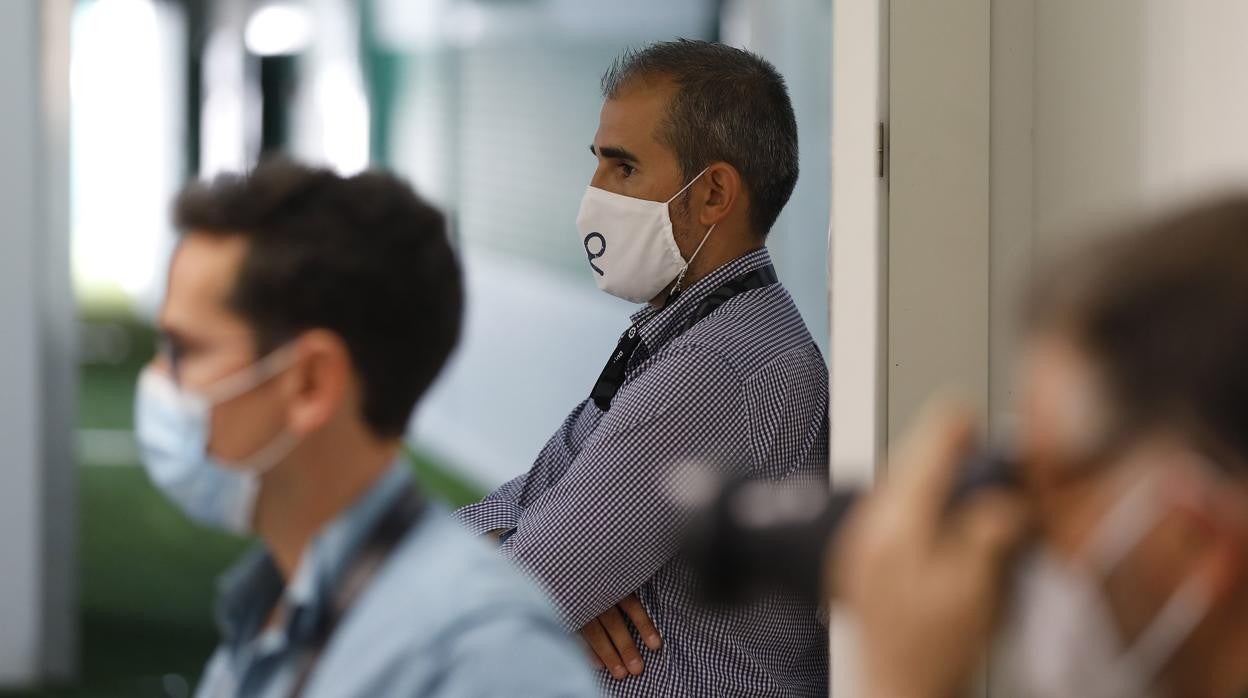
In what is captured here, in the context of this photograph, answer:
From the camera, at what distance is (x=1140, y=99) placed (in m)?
1.85

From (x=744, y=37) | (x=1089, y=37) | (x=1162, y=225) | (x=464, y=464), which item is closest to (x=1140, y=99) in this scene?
(x=1089, y=37)

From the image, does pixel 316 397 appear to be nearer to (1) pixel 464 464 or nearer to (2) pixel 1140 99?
(2) pixel 1140 99

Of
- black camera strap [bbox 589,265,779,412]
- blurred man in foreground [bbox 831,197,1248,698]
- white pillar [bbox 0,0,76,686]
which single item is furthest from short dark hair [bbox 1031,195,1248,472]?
white pillar [bbox 0,0,76,686]

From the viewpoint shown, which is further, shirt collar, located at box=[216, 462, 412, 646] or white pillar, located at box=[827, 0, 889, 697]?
white pillar, located at box=[827, 0, 889, 697]

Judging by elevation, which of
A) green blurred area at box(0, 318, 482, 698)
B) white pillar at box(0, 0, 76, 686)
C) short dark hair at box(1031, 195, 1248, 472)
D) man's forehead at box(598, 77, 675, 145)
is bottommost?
green blurred area at box(0, 318, 482, 698)

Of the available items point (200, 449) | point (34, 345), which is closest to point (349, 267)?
point (200, 449)

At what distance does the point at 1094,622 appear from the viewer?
0.75 metres

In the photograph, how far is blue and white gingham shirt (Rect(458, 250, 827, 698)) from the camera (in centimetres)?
203

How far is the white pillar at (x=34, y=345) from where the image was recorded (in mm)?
4316

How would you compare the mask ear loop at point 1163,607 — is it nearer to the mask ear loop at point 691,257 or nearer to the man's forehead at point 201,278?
the man's forehead at point 201,278

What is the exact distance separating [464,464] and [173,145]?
9.68 meters

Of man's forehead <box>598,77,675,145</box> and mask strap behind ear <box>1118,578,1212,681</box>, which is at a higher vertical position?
man's forehead <box>598,77,675,145</box>

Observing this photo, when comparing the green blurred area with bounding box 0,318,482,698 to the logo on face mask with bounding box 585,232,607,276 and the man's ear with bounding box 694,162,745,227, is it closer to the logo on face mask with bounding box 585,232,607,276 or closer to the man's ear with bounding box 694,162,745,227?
the logo on face mask with bounding box 585,232,607,276

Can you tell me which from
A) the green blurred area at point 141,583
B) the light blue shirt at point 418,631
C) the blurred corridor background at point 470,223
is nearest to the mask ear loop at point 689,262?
the blurred corridor background at point 470,223
